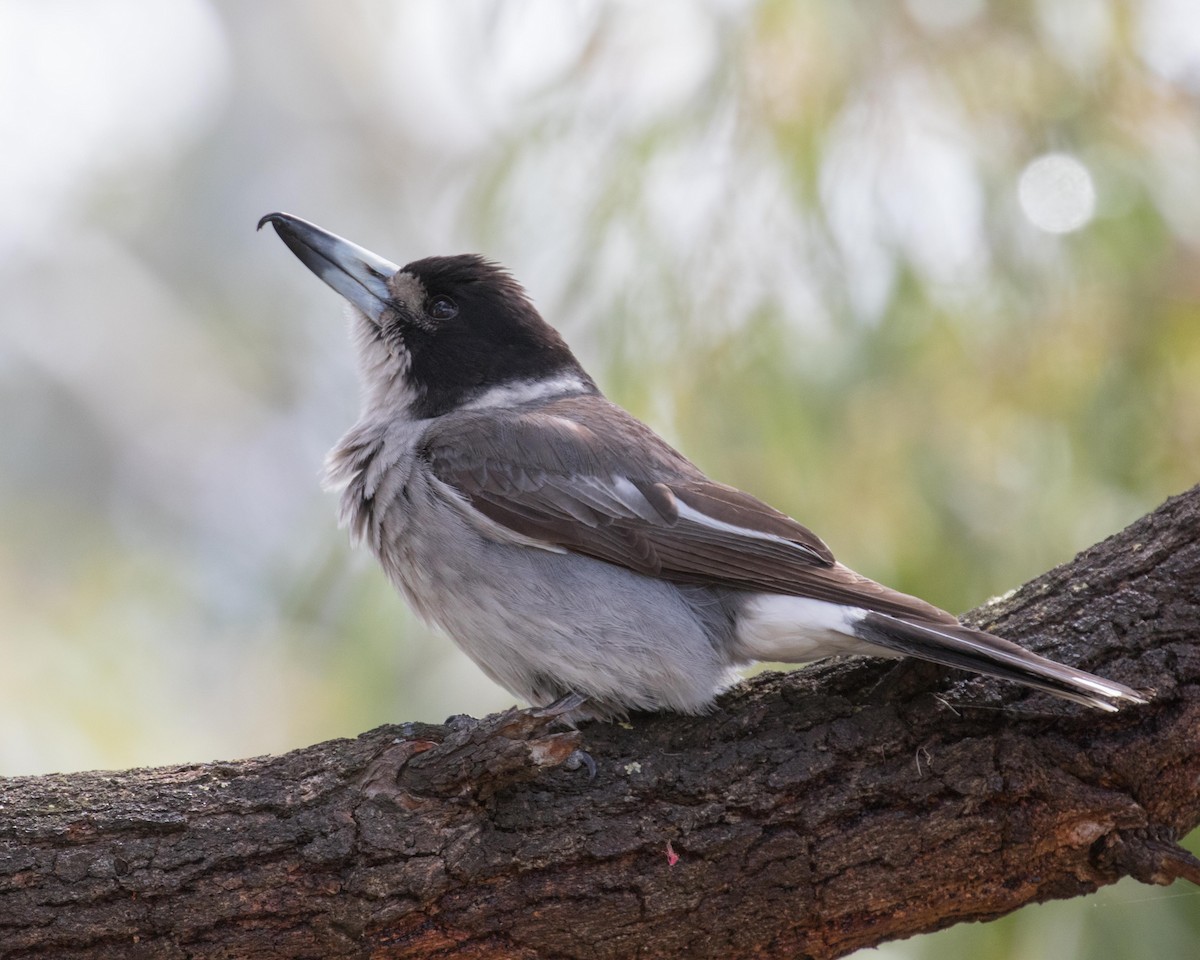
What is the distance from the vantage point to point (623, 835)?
2688 millimetres

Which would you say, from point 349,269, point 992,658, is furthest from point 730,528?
point 349,269

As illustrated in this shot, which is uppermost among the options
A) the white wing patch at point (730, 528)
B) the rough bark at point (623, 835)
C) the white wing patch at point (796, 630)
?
the white wing patch at point (730, 528)

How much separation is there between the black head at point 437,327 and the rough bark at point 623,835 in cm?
142

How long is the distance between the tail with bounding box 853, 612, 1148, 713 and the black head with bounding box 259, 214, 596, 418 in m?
1.57

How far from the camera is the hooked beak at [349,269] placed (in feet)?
13.4

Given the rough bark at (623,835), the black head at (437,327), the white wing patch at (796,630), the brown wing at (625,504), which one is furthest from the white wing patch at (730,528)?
the black head at (437,327)

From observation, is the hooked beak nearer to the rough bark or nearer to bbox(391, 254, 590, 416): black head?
bbox(391, 254, 590, 416): black head

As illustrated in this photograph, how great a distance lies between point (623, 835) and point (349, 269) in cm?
213

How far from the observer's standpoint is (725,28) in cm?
442

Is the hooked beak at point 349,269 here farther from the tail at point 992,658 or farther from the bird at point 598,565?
the tail at point 992,658

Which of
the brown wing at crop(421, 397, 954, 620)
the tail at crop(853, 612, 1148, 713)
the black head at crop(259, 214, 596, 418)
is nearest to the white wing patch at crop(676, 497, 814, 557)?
the brown wing at crop(421, 397, 954, 620)

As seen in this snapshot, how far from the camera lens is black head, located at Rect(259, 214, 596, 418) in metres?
3.99

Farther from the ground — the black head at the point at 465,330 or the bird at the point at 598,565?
the black head at the point at 465,330

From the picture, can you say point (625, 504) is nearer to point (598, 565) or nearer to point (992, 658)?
point (598, 565)
